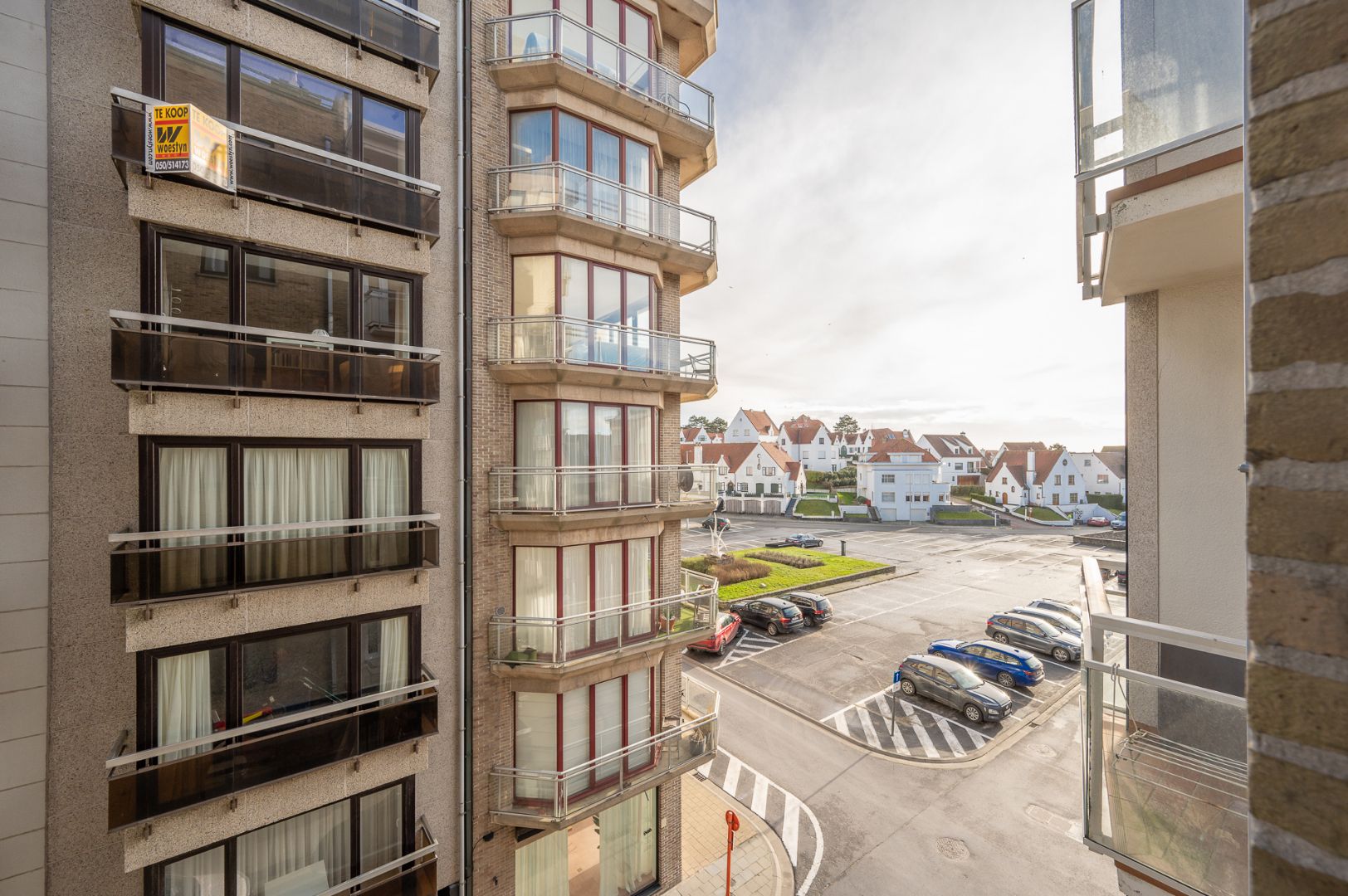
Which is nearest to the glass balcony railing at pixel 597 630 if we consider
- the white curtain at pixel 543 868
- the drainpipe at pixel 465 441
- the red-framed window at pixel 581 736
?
the drainpipe at pixel 465 441

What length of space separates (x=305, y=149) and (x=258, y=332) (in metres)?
2.57

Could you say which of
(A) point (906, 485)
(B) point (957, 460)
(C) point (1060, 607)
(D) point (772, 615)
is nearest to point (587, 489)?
(D) point (772, 615)

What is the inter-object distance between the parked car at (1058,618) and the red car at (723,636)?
13.0 meters

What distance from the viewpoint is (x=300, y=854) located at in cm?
732

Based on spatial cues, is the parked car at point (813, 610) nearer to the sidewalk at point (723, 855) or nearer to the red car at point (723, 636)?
the red car at point (723, 636)

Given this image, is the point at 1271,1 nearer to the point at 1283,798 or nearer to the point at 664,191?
the point at 1283,798

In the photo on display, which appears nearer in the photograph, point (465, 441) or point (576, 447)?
point (465, 441)

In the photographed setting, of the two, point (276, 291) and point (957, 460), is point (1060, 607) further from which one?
point (957, 460)

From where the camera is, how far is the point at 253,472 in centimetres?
703

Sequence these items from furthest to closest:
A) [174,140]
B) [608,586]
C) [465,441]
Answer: [608,586] < [465,441] < [174,140]

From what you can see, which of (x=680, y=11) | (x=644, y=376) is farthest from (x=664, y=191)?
(x=644, y=376)

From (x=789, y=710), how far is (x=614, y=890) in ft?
29.1

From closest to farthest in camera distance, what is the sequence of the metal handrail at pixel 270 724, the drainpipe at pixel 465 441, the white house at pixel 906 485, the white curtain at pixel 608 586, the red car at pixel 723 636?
1. the metal handrail at pixel 270 724
2. the drainpipe at pixel 465 441
3. the white curtain at pixel 608 586
4. the red car at pixel 723 636
5. the white house at pixel 906 485

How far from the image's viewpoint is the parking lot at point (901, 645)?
16766 mm
